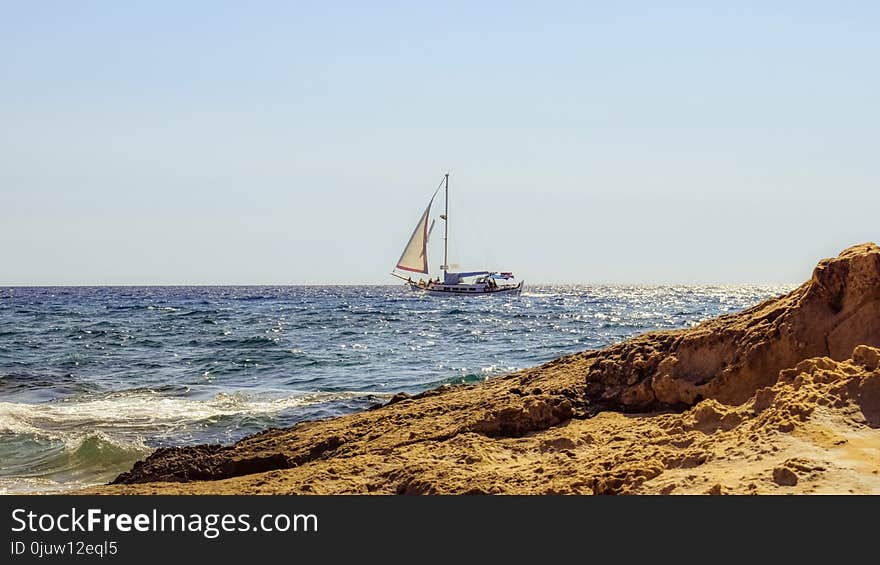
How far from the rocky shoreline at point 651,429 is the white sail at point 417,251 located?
5774cm

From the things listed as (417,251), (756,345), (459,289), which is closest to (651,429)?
(756,345)

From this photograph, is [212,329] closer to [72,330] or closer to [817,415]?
[72,330]

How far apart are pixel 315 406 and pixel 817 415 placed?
9.45 m

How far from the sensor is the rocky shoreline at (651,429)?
446cm

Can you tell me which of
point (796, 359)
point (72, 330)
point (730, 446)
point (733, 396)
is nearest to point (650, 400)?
point (733, 396)

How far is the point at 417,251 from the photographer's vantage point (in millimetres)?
66125

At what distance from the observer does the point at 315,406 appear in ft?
43.1

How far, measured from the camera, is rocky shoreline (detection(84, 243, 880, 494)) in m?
4.46

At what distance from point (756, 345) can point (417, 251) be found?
198 ft

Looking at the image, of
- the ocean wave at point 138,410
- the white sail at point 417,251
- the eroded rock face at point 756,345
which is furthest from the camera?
the white sail at point 417,251

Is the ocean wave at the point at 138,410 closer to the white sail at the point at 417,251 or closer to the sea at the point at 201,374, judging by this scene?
the sea at the point at 201,374

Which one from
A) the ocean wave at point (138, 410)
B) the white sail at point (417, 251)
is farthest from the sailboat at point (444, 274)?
the ocean wave at point (138, 410)

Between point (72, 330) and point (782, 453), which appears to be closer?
point (782, 453)

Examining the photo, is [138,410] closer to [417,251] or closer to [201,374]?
[201,374]
